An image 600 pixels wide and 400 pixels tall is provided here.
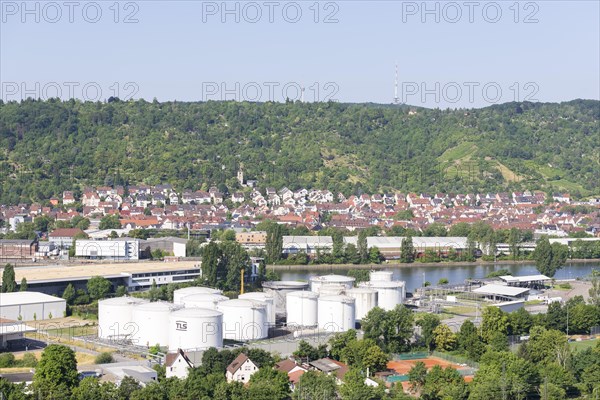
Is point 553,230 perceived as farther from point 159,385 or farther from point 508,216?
point 159,385

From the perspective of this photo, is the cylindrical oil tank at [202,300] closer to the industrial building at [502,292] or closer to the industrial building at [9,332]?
the industrial building at [9,332]

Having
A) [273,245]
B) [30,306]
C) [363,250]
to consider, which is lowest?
[30,306]

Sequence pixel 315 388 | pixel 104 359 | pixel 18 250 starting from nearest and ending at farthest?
pixel 315 388 → pixel 104 359 → pixel 18 250

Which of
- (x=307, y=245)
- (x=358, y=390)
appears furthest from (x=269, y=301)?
(x=307, y=245)

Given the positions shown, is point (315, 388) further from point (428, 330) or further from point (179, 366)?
point (428, 330)

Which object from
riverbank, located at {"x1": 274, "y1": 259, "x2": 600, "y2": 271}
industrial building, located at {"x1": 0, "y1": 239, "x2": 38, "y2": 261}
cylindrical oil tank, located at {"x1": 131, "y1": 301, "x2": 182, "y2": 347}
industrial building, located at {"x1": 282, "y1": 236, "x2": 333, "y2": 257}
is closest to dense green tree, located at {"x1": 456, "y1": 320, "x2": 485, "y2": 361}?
cylindrical oil tank, located at {"x1": 131, "y1": 301, "x2": 182, "y2": 347}

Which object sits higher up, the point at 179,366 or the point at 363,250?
the point at 363,250

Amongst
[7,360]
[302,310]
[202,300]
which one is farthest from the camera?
[302,310]

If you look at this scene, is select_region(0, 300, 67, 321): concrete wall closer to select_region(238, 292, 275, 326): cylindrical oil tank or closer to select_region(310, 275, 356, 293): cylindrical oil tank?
select_region(238, 292, 275, 326): cylindrical oil tank
